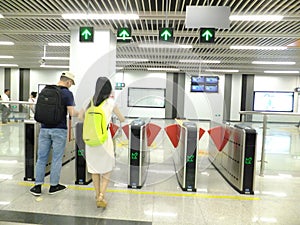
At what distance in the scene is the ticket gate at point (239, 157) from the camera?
124 inches

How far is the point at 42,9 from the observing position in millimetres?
4184

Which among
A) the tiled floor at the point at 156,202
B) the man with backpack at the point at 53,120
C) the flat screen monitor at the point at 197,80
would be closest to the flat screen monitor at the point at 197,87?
the flat screen monitor at the point at 197,80

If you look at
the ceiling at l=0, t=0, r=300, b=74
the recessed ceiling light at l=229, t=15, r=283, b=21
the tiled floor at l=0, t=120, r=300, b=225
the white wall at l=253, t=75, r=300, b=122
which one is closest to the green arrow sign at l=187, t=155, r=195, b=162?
the tiled floor at l=0, t=120, r=300, b=225

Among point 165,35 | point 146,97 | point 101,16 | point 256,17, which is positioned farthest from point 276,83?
point 101,16

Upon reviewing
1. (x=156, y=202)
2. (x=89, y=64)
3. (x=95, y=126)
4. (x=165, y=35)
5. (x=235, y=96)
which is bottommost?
(x=156, y=202)

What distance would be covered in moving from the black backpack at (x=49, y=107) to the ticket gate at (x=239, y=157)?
2.21 metres

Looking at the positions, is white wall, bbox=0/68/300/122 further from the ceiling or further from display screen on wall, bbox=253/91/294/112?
the ceiling

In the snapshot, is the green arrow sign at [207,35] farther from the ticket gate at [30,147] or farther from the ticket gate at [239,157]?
the ticket gate at [30,147]

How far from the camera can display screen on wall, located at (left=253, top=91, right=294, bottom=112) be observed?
1469cm

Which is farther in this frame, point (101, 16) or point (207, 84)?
point (207, 84)

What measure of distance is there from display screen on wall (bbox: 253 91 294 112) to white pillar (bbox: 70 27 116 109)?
11966 mm

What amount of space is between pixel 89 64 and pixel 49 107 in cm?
254

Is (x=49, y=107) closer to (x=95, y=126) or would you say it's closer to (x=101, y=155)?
(x=95, y=126)

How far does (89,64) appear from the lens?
5.02 metres
